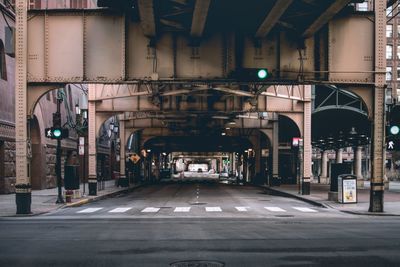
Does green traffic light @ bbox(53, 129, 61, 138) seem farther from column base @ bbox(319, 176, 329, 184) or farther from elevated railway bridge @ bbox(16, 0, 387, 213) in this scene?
column base @ bbox(319, 176, 329, 184)

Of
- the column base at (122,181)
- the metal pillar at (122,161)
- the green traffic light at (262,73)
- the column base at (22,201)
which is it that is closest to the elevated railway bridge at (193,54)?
the column base at (22,201)

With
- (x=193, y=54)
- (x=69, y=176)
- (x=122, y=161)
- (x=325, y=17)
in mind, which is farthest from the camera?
(x=122, y=161)

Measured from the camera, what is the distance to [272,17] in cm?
2020

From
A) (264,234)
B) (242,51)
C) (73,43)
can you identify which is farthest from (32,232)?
(242,51)

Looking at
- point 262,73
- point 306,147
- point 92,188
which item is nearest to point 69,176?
point 92,188

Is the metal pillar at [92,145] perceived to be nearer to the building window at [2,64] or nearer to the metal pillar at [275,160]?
the building window at [2,64]

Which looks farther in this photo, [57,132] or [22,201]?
[57,132]

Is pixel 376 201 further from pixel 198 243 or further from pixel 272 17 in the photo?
pixel 198 243

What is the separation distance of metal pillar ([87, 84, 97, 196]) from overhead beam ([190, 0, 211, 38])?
16.6m

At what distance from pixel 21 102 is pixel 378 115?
14.0 metres

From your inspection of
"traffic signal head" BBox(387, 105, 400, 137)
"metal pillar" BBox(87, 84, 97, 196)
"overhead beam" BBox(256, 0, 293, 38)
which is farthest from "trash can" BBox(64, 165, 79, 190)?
"traffic signal head" BBox(387, 105, 400, 137)

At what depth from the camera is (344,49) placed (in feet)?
79.8

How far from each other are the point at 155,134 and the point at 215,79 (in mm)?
43049

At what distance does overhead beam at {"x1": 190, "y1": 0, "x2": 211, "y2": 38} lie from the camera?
59.8 ft
